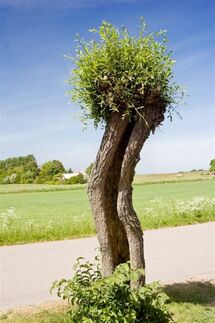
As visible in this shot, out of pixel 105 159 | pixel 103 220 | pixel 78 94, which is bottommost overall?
pixel 103 220

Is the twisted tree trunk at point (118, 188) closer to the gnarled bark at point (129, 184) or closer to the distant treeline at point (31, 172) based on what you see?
the gnarled bark at point (129, 184)

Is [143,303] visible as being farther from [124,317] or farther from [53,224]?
[53,224]

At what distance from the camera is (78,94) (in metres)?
5.28

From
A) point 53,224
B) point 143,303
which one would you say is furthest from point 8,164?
point 143,303

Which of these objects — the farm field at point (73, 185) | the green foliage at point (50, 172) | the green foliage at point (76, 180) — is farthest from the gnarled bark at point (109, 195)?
the green foliage at point (50, 172)

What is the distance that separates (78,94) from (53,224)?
9.01 metres

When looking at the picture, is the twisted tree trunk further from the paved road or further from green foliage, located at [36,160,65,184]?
green foliage, located at [36,160,65,184]

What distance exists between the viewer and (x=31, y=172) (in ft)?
186

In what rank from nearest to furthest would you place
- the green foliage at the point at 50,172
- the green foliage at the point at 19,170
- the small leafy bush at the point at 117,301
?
the small leafy bush at the point at 117,301
the green foliage at the point at 50,172
the green foliage at the point at 19,170

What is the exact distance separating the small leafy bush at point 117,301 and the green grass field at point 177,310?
1.60 ft

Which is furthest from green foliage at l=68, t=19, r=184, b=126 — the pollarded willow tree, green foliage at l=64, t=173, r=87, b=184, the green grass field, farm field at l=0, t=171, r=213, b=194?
green foliage at l=64, t=173, r=87, b=184

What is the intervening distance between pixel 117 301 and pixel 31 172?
52.8 meters

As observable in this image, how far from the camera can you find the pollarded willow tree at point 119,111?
5.05 meters

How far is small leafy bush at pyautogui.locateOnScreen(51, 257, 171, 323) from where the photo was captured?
470 centimetres
